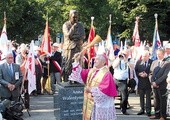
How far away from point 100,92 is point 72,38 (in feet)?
8.61

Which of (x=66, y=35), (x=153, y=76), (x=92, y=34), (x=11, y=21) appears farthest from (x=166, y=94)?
(x=11, y=21)

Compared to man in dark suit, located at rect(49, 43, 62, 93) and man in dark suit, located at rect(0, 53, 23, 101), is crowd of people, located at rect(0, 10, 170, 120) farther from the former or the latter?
man in dark suit, located at rect(49, 43, 62, 93)

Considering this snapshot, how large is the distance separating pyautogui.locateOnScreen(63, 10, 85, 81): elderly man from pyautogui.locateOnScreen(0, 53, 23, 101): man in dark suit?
1351 millimetres

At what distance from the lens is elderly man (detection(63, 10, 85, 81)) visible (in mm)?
10734

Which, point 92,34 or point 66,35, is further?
point 92,34

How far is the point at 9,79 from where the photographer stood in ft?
37.0

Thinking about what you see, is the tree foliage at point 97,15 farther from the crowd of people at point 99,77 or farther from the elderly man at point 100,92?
the elderly man at point 100,92

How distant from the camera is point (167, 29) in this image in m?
40.1

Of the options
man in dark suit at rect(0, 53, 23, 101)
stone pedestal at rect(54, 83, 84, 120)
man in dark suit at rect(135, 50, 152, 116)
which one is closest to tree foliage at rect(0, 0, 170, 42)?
man in dark suit at rect(135, 50, 152, 116)

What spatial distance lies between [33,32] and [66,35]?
102 ft

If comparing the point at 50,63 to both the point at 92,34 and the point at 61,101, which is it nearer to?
the point at 92,34

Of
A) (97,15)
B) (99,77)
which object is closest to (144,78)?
(99,77)

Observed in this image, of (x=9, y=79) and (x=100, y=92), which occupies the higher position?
(x=9, y=79)

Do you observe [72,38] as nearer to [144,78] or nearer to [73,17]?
[73,17]
